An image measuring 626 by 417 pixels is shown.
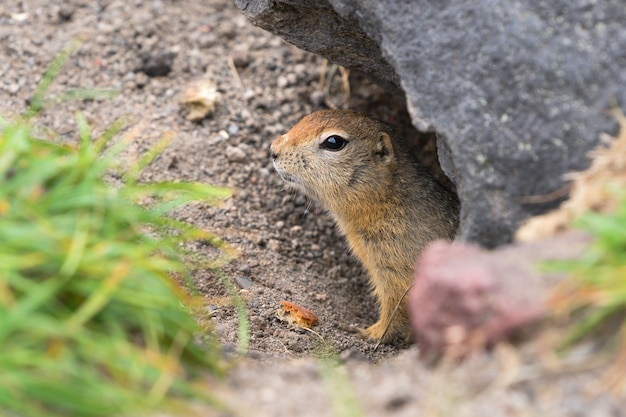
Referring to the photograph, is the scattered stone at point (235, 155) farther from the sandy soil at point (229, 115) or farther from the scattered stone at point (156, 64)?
the scattered stone at point (156, 64)

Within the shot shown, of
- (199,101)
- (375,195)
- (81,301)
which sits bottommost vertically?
(199,101)

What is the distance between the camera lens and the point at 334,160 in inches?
231

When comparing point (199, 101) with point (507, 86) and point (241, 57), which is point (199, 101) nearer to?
point (241, 57)

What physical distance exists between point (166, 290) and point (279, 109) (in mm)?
4077

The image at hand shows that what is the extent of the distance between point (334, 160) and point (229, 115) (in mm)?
1518

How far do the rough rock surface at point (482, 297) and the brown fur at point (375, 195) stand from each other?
237cm

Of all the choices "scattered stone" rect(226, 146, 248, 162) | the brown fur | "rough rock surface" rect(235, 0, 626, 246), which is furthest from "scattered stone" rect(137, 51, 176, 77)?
"rough rock surface" rect(235, 0, 626, 246)

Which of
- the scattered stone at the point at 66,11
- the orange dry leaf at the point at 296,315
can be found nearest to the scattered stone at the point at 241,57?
the scattered stone at the point at 66,11

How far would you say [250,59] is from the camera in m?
7.45

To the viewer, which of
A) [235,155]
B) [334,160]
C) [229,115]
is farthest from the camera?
[229,115]

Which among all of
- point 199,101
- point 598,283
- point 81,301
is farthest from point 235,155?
point 598,283

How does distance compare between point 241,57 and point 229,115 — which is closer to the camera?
point 229,115

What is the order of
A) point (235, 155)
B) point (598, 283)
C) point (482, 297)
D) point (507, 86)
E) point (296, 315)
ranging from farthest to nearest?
point (235, 155) → point (296, 315) → point (507, 86) → point (482, 297) → point (598, 283)

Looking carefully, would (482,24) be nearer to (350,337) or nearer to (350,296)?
(350,337)
